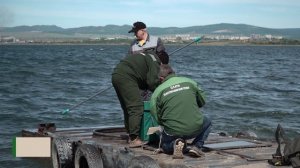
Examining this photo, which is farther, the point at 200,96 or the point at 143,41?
the point at 143,41

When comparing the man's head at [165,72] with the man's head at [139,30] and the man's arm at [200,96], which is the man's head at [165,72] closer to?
the man's arm at [200,96]

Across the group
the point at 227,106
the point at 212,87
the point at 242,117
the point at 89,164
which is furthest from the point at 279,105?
the point at 89,164

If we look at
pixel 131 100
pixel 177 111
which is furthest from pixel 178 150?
pixel 131 100

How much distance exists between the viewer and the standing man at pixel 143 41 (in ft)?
29.7

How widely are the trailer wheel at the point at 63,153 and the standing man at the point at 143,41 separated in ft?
6.10

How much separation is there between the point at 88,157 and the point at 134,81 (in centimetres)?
133

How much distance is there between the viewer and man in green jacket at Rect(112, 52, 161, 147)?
8492 millimetres

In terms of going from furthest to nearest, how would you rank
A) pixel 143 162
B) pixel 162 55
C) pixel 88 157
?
pixel 162 55, pixel 88 157, pixel 143 162

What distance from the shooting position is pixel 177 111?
289 inches

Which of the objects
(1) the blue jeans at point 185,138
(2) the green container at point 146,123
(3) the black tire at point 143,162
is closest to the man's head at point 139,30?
(2) the green container at point 146,123

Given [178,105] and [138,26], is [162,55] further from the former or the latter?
[178,105]

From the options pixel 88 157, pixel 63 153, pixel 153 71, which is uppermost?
pixel 153 71

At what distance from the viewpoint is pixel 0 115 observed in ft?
61.1

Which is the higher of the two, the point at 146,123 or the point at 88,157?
the point at 146,123
